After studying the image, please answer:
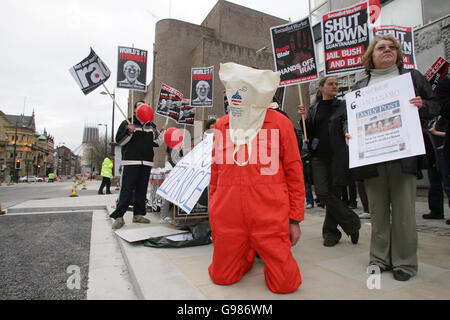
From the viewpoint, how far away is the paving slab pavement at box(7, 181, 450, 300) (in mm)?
1814

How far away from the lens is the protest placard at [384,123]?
204 centimetres

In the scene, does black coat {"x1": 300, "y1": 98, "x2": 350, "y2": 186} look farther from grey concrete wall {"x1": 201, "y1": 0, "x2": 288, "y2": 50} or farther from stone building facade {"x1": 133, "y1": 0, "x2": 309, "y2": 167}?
grey concrete wall {"x1": 201, "y1": 0, "x2": 288, "y2": 50}

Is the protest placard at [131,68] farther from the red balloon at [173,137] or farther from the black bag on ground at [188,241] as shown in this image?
the black bag on ground at [188,241]

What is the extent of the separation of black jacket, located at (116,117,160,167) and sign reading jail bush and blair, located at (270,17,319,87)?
2438 mm

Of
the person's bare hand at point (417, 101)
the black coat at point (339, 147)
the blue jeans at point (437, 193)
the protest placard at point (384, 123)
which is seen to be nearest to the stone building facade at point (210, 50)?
the blue jeans at point (437, 193)

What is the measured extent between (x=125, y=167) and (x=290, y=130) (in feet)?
10.4

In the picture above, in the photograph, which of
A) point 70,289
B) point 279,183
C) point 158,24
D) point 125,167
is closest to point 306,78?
point 279,183

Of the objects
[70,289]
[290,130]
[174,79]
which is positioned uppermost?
[174,79]

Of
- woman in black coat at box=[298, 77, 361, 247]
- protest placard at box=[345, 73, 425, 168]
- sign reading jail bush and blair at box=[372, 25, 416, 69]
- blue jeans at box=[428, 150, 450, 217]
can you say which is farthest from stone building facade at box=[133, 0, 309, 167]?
protest placard at box=[345, 73, 425, 168]
